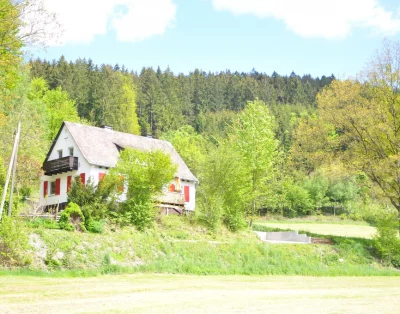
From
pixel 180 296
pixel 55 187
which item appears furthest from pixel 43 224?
pixel 55 187

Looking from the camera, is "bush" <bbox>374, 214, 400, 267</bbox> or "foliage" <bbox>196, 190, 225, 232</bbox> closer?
"bush" <bbox>374, 214, 400, 267</bbox>

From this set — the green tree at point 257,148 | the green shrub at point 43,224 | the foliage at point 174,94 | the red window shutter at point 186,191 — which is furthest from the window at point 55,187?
the foliage at point 174,94

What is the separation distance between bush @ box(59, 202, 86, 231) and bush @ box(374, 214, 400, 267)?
59.9 feet

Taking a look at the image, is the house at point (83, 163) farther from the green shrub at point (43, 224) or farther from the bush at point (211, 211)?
the green shrub at point (43, 224)

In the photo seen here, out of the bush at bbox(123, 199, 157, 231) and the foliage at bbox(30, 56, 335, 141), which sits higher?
the foliage at bbox(30, 56, 335, 141)

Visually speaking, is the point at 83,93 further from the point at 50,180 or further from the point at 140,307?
the point at 140,307

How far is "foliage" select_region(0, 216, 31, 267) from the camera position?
68.5 ft

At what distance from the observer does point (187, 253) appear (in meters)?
27.4

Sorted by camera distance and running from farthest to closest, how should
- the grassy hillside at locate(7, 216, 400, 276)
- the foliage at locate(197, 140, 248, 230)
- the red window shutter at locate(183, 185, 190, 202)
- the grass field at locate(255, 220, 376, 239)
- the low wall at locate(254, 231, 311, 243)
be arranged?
the grass field at locate(255, 220, 376, 239) → the red window shutter at locate(183, 185, 190, 202) → the low wall at locate(254, 231, 311, 243) → the foliage at locate(197, 140, 248, 230) → the grassy hillside at locate(7, 216, 400, 276)

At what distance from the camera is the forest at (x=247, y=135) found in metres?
35.3

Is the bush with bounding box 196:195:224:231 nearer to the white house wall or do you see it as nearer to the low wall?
the low wall

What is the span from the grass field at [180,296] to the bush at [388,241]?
1376 centimetres

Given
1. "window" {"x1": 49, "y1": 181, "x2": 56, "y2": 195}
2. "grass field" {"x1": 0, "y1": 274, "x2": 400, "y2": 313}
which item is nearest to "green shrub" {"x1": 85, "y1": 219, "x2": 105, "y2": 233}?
"grass field" {"x1": 0, "y1": 274, "x2": 400, "y2": 313}

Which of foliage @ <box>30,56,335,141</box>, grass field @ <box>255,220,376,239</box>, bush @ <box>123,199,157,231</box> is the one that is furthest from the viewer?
foliage @ <box>30,56,335,141</box>
